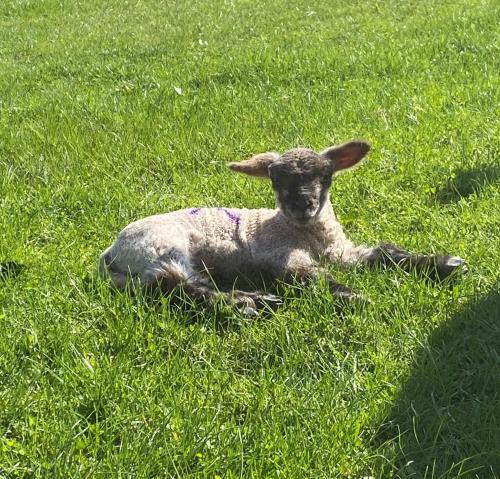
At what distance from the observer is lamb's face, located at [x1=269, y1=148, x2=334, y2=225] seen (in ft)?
14.3

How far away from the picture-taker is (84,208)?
5445mm

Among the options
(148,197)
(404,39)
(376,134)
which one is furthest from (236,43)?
(148,197)

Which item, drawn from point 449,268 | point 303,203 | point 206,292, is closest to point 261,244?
point 303,203

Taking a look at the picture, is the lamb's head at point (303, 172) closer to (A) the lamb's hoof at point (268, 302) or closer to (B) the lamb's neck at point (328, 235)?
(B) the lamb's neck at point (328, 235)

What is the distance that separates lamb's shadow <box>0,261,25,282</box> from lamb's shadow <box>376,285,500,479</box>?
94.3 inches

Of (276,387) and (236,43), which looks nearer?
(276,387)

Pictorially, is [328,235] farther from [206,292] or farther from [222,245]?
[206,292]

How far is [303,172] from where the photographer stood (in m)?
4.45

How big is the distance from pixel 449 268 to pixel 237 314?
3.84 ft

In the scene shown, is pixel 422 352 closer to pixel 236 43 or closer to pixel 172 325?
pixel 172 325

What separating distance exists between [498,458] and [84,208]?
3.57m

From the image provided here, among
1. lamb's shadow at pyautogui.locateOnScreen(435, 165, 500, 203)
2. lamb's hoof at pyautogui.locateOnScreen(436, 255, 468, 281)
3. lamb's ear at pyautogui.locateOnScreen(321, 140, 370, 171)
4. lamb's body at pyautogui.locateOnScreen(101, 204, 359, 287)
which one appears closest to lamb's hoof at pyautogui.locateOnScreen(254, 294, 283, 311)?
lamb's body at pyautogui.locateOnScreen(101, 204, 359, 287)

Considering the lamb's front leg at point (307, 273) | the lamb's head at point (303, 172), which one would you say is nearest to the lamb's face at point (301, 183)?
the lamb's head at point (303, 172)

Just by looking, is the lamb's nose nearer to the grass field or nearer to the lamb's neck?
the lamb's neck
